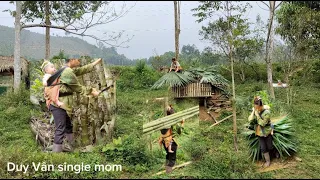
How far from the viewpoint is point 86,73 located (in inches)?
233

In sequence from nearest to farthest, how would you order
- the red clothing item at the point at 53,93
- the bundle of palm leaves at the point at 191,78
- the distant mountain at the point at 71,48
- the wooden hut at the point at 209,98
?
the red clothing item at the point at 53,93
the distant mountain at the point at 71,48
the bundle of palm leaves at the point at 191,78
the wooden hut at the point at 209,98

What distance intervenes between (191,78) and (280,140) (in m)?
4.75

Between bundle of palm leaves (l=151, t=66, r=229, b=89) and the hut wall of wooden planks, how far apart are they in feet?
0.39

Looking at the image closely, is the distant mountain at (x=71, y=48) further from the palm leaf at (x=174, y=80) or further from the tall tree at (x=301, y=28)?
the tall tree at (x=301, y=28)

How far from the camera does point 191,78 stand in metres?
10.2

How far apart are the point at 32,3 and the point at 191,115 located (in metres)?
3.16

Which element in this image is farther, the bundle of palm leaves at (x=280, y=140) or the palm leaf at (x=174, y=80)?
the palm leaf at (x=174, y=80)

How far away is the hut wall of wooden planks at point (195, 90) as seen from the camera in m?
9.68

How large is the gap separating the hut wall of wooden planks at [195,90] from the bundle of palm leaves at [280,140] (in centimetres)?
372

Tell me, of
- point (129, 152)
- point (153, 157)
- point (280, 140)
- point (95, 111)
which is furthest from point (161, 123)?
point (280, 140)

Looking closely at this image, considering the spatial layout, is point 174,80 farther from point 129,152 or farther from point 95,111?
point 129,152

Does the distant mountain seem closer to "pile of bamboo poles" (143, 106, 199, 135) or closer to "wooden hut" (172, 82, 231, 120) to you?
"pile of bamboo poles" (143, 106, 199, 135)

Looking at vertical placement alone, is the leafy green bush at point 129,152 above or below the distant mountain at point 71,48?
below

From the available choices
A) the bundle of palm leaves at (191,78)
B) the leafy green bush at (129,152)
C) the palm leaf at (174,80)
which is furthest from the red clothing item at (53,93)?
the palm leaf at (174,80)
